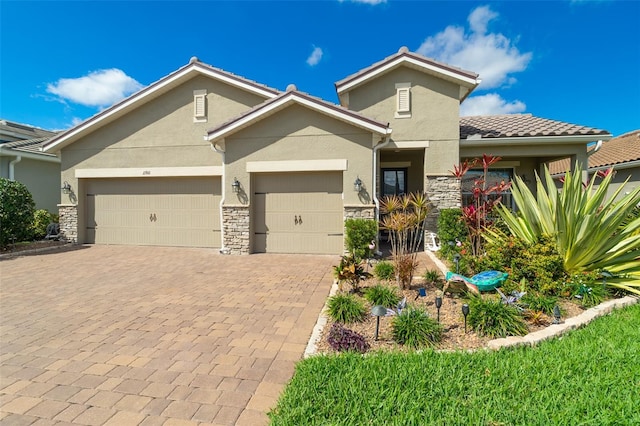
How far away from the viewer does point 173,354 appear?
368cm

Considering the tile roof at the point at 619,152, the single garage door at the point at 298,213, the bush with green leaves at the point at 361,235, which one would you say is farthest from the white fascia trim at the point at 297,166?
the tile roof at the point at 619,152

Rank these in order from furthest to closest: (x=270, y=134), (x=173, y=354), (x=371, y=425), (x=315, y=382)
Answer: (x=270, y=134) < (x=173, y=354) < (x=315, y=382) < (x=371, y=425)

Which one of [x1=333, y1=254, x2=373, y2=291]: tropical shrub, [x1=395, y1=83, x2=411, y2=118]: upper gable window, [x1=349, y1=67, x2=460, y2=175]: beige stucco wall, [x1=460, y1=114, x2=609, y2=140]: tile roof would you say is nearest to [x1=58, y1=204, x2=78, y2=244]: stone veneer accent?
[x1=333, y1=254, x2=373, y2=291]: tropical shrub

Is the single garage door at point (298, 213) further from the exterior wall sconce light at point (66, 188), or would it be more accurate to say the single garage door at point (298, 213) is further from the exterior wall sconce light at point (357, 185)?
the exterior wall sconce light at point (66, 188)

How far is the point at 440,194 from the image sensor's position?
416 inches

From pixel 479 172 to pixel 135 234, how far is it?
14.0 metres

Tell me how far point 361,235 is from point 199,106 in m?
8.25

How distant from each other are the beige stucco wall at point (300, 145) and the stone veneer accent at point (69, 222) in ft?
22.2

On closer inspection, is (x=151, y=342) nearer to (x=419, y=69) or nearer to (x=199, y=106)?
(x=199, y=106)

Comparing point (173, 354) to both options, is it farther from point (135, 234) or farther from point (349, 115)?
point (135, 234)

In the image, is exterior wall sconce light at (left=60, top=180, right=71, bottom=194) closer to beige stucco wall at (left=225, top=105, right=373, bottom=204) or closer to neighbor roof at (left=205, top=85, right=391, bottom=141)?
neighbor roof at (left=205, top=85, right=391, bottom=141)

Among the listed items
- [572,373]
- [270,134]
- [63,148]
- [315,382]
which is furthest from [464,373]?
[63,148]

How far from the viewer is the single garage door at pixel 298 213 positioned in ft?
32.6

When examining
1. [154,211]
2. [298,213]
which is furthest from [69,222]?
[298,213]
